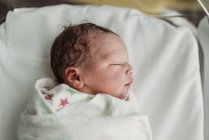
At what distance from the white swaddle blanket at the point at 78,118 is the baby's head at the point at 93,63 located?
31mm

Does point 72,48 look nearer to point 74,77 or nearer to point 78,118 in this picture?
point 74,77

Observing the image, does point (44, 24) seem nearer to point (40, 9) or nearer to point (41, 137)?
point (40, 9)

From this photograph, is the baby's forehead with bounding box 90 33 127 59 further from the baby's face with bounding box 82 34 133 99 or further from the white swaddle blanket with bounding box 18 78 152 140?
the white swaddle blanket with bounding box 18 78 152 140

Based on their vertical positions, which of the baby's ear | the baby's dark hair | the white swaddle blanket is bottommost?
the white swaddle blanket

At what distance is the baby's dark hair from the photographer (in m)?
1.13

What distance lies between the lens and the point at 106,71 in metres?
1.13

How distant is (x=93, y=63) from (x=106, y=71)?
0.12 feet

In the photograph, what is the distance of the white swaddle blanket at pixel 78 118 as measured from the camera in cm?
103

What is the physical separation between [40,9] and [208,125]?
59 cm

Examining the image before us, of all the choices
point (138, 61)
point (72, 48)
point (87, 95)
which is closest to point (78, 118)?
point (87, 95)

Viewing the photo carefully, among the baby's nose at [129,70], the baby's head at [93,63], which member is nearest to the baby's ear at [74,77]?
the baby's head at [93,63]

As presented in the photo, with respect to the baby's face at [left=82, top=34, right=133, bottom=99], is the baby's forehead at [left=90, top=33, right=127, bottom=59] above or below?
above

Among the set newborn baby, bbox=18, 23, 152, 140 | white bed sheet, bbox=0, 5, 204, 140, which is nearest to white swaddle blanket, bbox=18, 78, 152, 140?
newborn baby, bbox=18, 23, 152, 140

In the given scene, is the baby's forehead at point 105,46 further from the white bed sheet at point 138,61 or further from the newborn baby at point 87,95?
the white bed sheet at point 138,61
